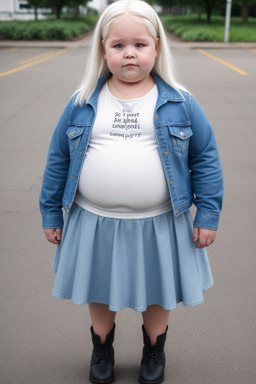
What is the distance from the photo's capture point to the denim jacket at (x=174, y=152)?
194cm

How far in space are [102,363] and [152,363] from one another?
228 millimetres

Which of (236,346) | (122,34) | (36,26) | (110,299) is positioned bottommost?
(36,26)

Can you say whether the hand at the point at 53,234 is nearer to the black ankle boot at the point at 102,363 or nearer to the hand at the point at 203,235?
the black ankle boot at the point at 102,363

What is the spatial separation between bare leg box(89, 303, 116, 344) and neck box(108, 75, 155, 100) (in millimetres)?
904

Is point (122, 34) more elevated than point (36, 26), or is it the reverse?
point (122, 34)

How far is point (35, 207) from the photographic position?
457 centimetres

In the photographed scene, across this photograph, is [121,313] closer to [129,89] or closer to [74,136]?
[74,136]

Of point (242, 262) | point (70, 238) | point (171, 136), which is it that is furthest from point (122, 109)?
point (242, 262)

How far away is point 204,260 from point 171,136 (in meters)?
0.61

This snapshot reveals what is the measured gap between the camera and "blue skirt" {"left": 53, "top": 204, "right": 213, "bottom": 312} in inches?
79.8

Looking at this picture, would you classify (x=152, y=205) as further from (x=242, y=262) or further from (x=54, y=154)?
(x=242, y=262)

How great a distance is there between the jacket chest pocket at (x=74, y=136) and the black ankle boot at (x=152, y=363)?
0.92 m

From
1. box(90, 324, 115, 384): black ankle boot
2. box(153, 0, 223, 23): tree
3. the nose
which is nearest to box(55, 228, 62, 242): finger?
box(90, 324, 115, 384): black ankle boot

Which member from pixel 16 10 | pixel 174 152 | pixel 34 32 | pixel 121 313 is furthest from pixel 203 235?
pixel 16 10
